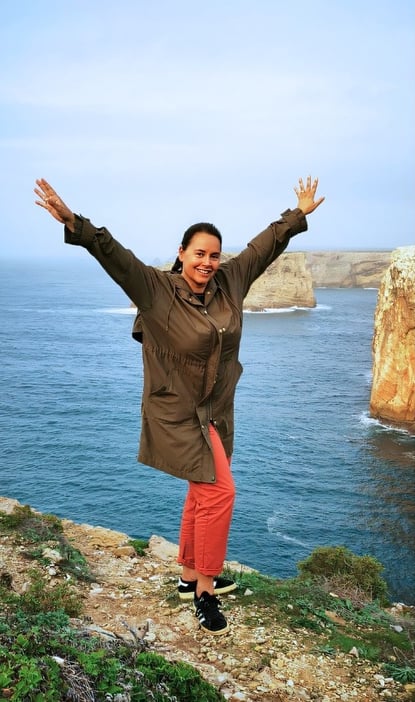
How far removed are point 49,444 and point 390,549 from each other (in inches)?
708

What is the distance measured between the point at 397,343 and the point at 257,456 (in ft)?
35.9

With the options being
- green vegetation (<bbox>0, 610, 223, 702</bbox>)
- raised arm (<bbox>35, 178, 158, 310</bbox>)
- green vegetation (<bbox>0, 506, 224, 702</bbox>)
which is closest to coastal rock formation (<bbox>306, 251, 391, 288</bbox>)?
raised arm (<bbox>35, 178, 158, 310</bbox>)

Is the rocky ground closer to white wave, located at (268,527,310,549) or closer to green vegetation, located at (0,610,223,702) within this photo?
green vegetation, located at (0,610,223,702)

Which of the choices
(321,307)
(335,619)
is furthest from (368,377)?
(321,307)

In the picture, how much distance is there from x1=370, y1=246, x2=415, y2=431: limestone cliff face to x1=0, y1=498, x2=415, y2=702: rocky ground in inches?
1210

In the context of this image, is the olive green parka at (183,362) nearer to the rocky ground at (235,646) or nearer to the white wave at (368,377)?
the rocky ground at (235,646)

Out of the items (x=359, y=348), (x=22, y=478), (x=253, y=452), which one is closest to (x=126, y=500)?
(x=22, y=478)

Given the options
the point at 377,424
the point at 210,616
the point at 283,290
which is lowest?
the point at 377,424

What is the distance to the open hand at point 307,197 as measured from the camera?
525 centimetres

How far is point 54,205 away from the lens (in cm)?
395

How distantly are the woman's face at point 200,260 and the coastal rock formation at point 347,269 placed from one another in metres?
142

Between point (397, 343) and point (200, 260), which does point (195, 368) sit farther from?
point (397, 343)

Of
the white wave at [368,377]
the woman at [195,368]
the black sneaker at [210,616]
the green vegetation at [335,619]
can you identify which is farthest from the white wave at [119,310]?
the woman at [195,368]

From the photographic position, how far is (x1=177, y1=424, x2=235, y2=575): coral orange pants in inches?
184
